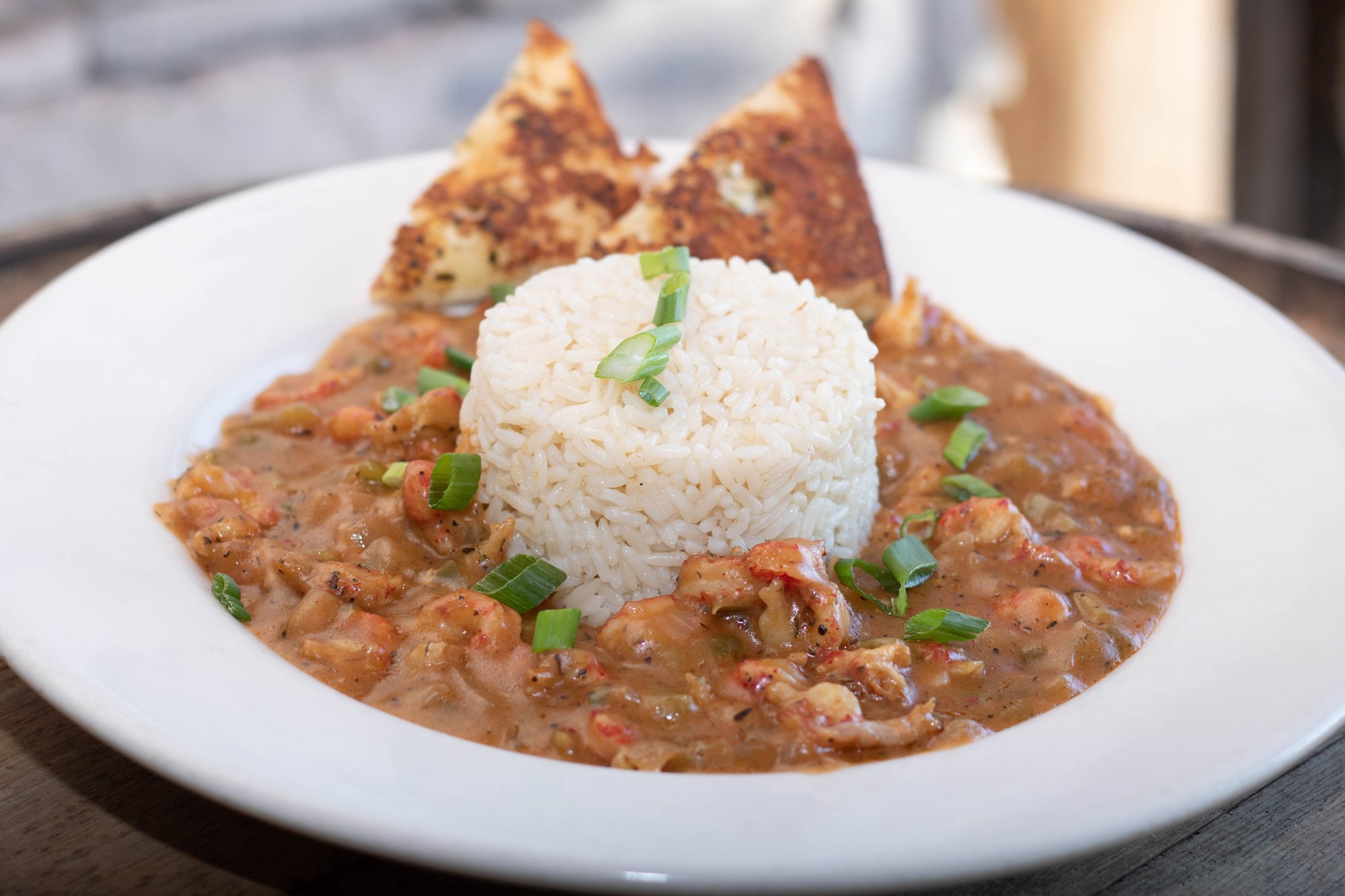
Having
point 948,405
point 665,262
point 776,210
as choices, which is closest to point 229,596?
point 665,262

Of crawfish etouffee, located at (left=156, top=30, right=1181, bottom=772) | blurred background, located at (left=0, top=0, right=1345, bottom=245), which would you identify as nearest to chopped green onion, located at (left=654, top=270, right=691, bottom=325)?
crawfish etouffee, located at (left=156, top=30, right=1181, bottom=772)

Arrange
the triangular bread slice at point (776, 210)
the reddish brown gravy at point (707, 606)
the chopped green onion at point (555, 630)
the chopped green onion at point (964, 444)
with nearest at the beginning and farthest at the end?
the reddish brown gravy at point (707, 606)
the chopped green onion at point (555, 630)
the chopped green onion at point (964, 444)
the triangular bread slice at point (776, 210)

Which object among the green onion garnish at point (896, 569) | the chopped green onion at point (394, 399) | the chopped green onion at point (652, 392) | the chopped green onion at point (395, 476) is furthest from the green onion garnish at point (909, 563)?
the chopped green onion at point (394, 399)

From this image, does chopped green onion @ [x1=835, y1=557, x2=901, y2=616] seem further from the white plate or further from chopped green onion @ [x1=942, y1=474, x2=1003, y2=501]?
the white plate

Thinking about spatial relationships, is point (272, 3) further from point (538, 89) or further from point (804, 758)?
point (804, 758)

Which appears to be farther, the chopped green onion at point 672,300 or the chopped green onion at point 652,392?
the chopped green onion at point 672,300

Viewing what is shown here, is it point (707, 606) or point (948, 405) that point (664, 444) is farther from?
point (948, 405)

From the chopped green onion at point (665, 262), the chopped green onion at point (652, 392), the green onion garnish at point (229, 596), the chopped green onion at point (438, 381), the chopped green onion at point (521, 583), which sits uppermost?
the chopped green onion at point (665, 262)

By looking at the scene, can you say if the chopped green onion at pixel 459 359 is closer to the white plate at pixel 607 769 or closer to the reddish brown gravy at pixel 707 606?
the reddish brown gravy at pixel 707 606
